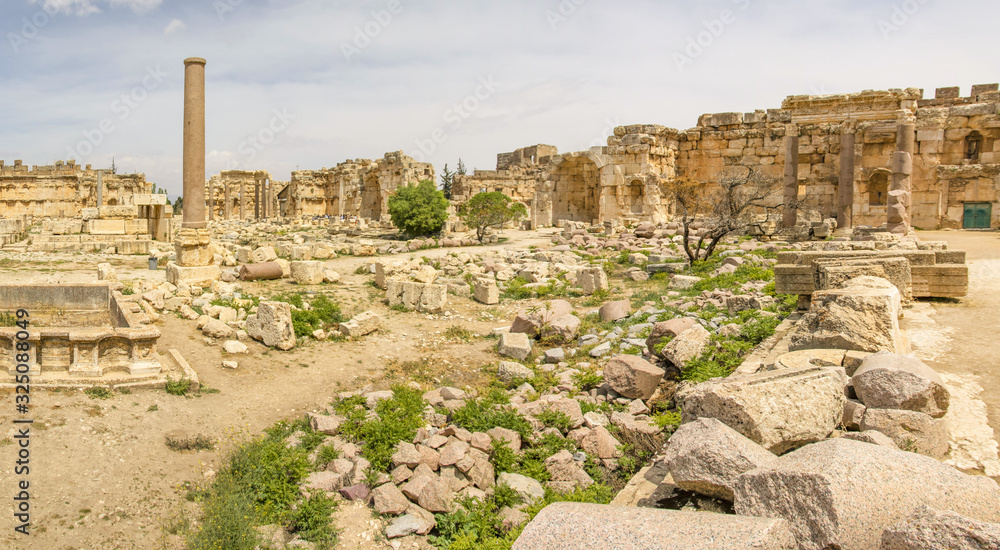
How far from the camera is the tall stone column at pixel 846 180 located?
1817 cm

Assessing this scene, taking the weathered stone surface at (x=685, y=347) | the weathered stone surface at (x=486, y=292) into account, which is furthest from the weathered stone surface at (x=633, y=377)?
the weathered stone surface at (x=486, y=292)

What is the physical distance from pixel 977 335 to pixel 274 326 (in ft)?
28.1

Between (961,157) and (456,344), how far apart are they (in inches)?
797

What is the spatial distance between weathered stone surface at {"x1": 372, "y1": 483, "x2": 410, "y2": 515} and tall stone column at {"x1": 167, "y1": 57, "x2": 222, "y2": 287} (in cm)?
848

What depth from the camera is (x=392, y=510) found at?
4.67 m

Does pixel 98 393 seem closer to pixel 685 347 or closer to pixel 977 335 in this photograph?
pixel 685 347

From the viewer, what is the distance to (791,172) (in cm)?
1888

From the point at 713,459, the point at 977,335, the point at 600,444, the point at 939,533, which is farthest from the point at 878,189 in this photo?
the point at 939,533

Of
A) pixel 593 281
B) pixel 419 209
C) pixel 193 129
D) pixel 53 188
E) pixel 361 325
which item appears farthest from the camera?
pixel 53 188

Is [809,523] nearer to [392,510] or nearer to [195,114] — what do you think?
[392,510]

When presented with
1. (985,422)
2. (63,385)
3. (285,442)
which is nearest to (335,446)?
(285,442)

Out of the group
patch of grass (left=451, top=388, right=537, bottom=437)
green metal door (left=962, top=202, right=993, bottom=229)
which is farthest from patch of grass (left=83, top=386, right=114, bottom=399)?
green metal door (left=962, top=202, right=993, bottom=229)

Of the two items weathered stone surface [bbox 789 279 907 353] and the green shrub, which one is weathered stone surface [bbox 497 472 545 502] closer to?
the green shrub

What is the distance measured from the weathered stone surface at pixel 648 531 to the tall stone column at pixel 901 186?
46.0ft
